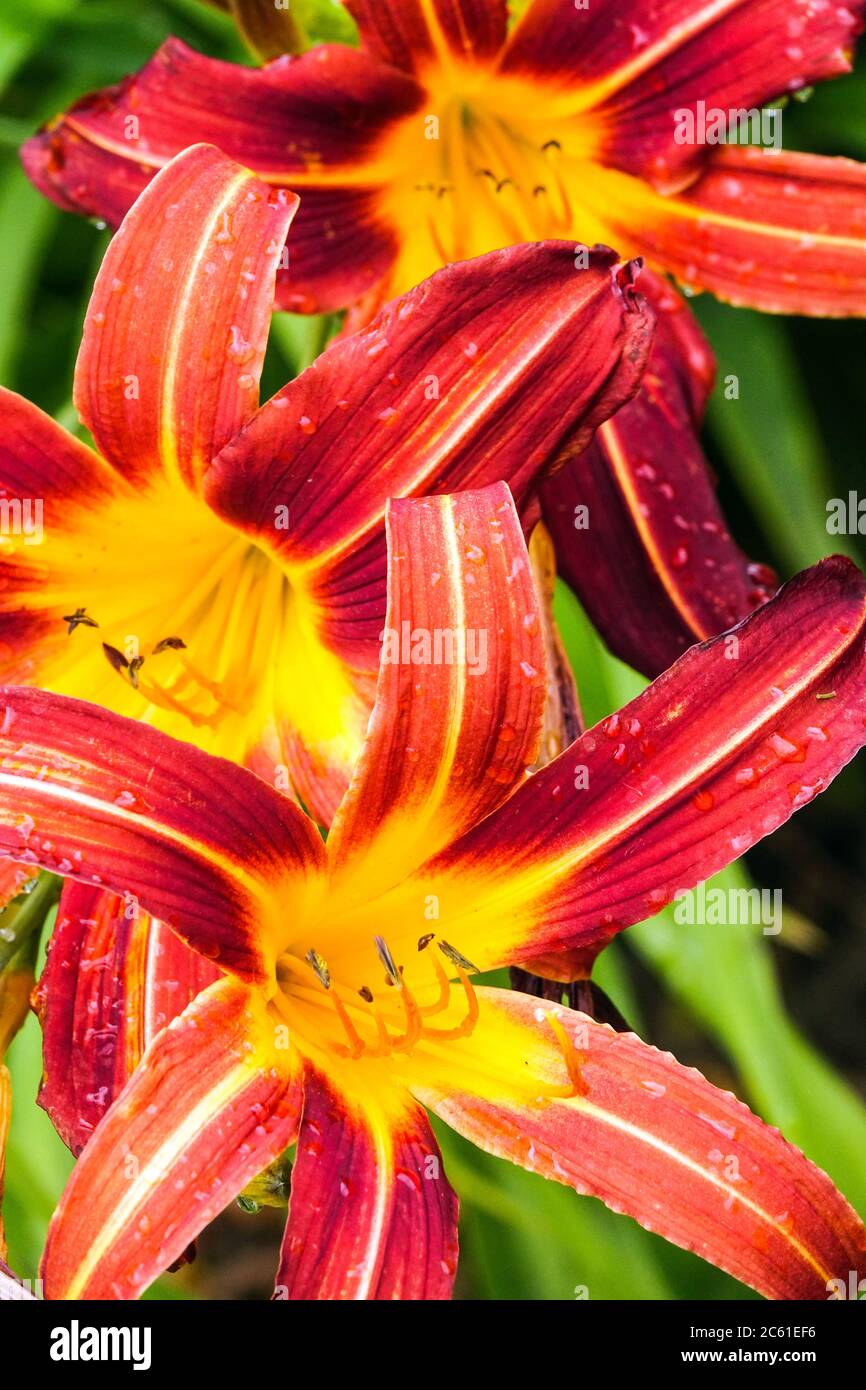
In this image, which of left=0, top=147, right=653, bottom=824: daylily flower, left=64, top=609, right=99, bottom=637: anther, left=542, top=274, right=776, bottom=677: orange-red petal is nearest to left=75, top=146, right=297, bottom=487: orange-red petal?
left=0, top=147, right=653, bottom=824: daylily flower

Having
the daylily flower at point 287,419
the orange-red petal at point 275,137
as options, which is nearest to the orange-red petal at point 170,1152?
the daylily flower at point 287,419

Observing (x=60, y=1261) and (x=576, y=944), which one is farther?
(x=576, y=944)

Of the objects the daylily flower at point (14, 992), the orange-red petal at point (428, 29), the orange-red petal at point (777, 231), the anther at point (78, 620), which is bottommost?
the daylily flower at point (14, 992)

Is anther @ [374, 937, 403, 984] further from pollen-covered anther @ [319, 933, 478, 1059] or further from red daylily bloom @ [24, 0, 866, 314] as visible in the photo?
red daylily bloom @ [24, 0, 866, 314]

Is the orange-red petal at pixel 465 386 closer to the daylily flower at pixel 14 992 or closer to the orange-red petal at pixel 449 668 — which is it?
the orange-red petal at pixel 449 668

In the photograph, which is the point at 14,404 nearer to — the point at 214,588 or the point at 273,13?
the point at 214,588

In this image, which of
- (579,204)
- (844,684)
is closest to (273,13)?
(579,204)

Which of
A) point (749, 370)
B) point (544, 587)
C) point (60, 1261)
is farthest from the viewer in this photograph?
point (749, 370)
